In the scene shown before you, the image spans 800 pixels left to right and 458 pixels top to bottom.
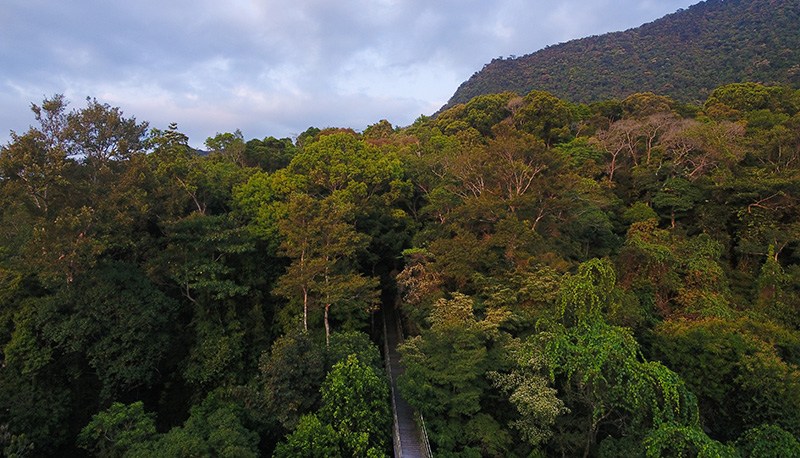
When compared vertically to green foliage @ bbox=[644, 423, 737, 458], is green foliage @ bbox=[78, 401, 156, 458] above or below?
above

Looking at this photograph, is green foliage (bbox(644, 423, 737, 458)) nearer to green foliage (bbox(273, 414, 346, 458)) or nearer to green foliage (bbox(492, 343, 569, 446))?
green foliage (bbox(492, 343, 569, 446))

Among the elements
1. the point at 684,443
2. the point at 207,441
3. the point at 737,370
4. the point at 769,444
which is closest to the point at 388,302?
the point at 207,441

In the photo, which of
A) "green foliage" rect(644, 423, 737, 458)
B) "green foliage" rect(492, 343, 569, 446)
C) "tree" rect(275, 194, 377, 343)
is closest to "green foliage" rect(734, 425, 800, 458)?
"green foliage" rect(644, 423, 737, 458)

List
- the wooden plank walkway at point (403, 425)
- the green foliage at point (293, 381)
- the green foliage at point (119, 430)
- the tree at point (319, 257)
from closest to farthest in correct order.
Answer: the green foliage at point (119, 430)
the wooden plank walkway at point (403, 425)
the green foliage at point (293, 381)
the tree at point (319, 257)

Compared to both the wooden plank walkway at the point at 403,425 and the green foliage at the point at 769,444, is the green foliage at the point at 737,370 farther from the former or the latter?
the wooden plank walkway at the point at 403,425

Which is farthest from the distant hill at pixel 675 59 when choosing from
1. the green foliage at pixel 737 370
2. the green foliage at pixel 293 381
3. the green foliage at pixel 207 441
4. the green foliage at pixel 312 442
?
the green foliage at pixel 207 441

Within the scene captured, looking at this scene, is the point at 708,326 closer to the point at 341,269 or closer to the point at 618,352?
the point at 618,352
